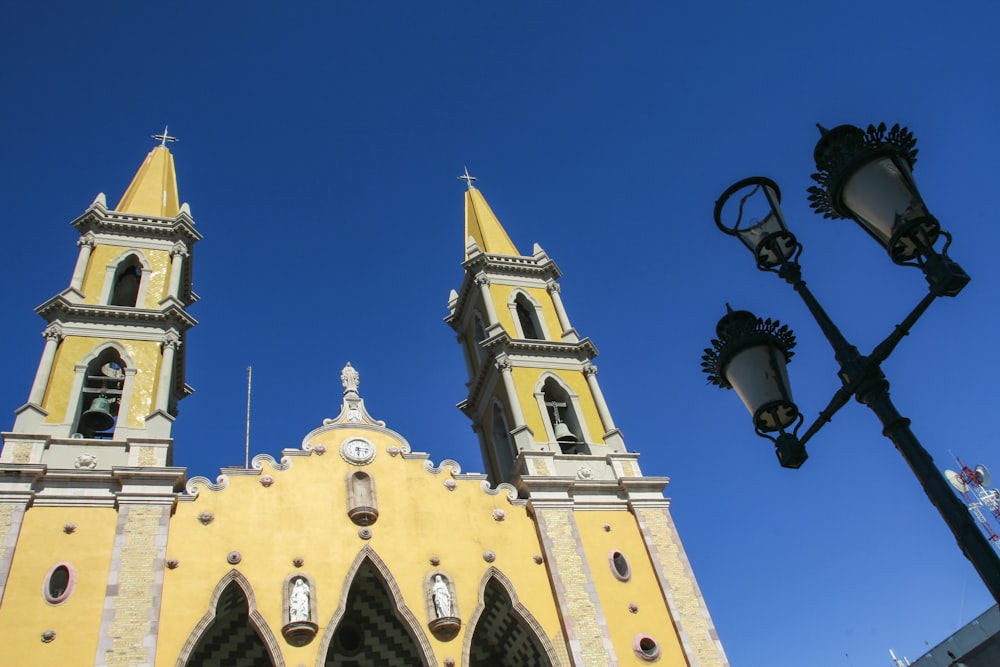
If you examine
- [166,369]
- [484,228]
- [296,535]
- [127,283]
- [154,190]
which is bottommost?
[296,535]

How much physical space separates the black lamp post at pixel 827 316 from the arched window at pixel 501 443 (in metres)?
15.6

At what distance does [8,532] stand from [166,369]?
499cm

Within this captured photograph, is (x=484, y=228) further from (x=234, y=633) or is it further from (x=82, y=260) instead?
(x=234, y=633)

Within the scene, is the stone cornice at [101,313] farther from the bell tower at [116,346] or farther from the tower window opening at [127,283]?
the tower window opening at [127,283]

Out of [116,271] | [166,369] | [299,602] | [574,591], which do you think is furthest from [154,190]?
[574,591]

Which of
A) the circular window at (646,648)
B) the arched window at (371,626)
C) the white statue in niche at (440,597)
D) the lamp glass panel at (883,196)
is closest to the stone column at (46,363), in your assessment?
the arched window at (371,626)

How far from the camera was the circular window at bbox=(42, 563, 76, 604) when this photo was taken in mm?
14141

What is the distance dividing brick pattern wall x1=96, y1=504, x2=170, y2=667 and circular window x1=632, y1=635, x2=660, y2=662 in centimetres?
883

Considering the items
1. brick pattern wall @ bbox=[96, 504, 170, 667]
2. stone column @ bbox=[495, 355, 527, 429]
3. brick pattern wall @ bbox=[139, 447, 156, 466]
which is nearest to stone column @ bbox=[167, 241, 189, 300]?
brick pattern wall @ bbox=[139, 447, 156, 466]

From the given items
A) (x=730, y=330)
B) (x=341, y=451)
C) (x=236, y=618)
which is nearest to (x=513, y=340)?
(x=341, y=451)

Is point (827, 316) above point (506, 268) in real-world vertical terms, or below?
below

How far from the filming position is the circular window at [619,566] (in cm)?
1752

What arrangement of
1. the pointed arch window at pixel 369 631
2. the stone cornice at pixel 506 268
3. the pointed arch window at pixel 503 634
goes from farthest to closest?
the stone cornice at pixel 506 268 → the pointed arch window at pixel 369 631 → the pointed arch window at pixel 503 634

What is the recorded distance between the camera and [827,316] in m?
5.55
